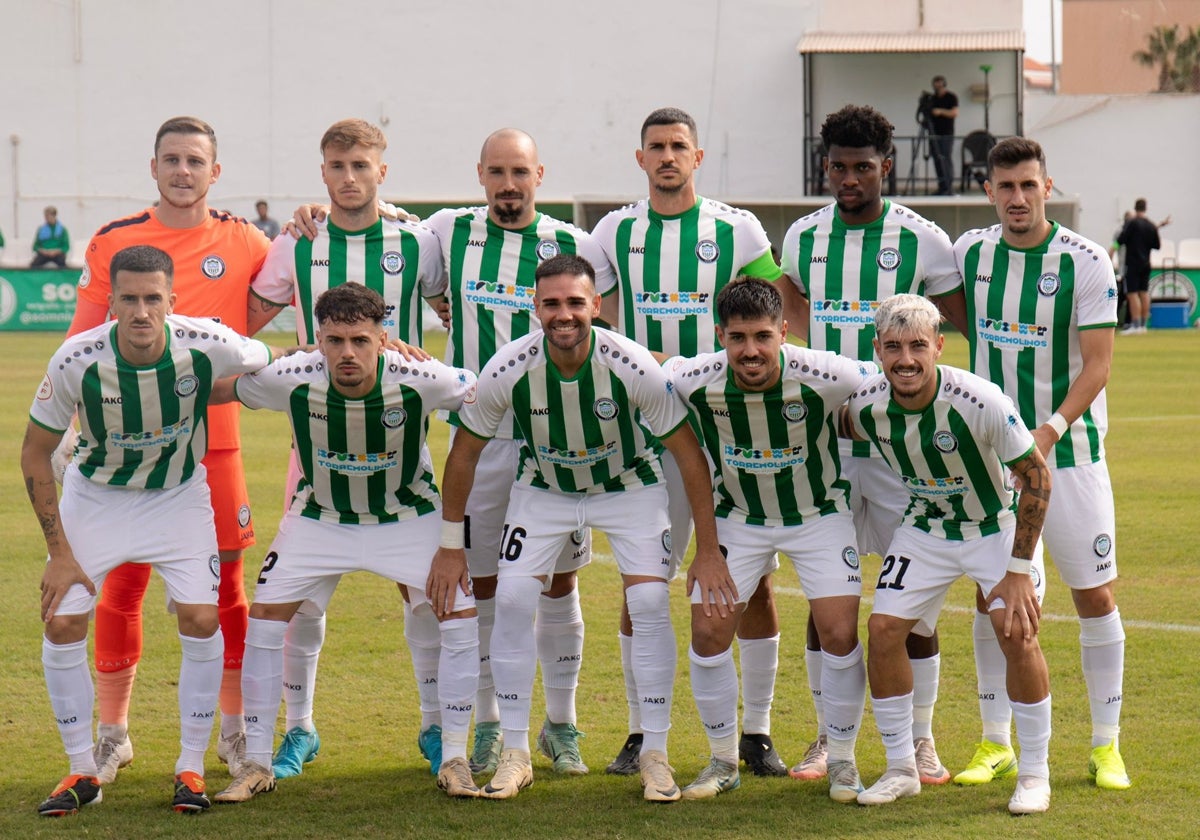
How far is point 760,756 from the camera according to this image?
5320 mm

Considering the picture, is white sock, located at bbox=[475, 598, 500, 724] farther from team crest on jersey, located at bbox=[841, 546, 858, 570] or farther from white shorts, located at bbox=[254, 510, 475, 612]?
team crest on jersey, located at bbox=[841, 546, 858, 570]

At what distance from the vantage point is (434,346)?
22.1 metres

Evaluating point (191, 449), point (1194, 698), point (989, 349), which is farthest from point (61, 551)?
point (1194, 698)

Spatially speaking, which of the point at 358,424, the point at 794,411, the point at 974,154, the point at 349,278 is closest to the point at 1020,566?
the point at 794,411

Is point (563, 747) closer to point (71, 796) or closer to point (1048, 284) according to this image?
point (71, 796)

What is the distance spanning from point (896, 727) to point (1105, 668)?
0.84m

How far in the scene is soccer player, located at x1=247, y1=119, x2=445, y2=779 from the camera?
5473 mm

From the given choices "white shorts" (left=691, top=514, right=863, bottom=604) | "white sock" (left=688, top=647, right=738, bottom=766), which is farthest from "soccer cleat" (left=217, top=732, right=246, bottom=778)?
"white shorts" (left=691, top=514, right=863, bottom=604)

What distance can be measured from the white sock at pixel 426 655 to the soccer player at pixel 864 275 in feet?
4.58

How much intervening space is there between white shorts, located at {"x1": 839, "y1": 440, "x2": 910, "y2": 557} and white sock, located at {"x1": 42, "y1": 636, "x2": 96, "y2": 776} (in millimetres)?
2770

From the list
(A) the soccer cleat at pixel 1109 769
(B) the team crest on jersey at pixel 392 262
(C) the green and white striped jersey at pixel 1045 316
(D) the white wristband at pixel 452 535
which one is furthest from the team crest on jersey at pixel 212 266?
(A) the soccer cleat at pixel 1109 769

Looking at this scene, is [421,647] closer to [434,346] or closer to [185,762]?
[185,762]

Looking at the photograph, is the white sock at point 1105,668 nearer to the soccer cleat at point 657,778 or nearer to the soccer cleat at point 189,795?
the soccer cleat at point 657,778

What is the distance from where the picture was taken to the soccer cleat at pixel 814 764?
5.22 m
